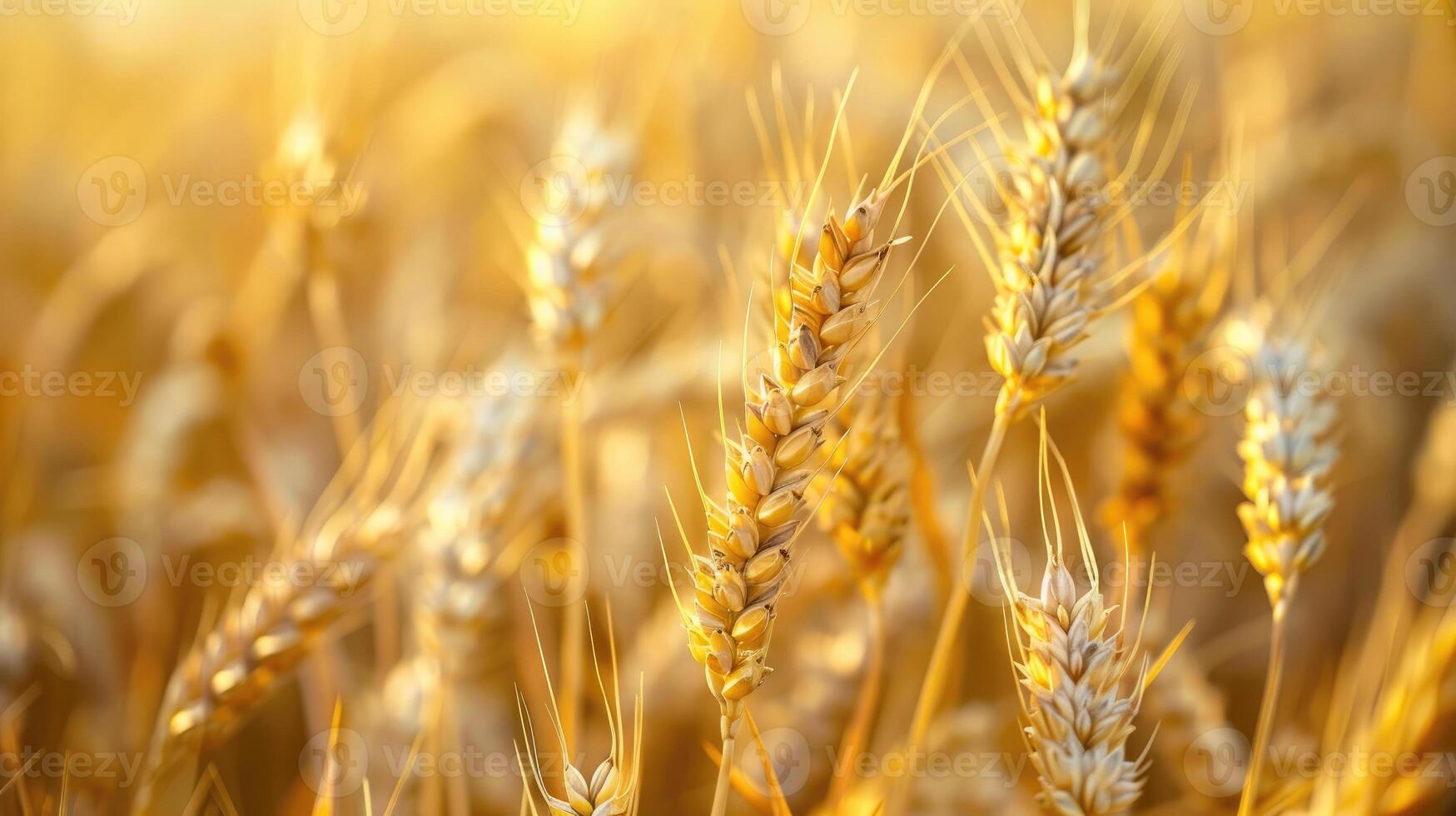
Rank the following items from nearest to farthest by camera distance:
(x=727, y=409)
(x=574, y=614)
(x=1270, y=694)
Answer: (x=1270, y=694), (x=574, y=614), (x=727, y=409)

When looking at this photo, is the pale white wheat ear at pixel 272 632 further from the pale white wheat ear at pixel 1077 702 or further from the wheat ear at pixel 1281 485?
the wheat ear at pixel 1281 485

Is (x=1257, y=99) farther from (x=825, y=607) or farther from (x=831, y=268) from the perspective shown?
(x=831, y=268)

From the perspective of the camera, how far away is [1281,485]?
0.68 meters

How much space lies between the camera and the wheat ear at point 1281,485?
2.12 ft

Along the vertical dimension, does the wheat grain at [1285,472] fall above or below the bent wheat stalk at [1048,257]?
below

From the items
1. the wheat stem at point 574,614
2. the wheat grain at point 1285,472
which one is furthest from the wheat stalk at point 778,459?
the wheat grain at point 1285,472

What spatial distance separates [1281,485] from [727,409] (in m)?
0.65

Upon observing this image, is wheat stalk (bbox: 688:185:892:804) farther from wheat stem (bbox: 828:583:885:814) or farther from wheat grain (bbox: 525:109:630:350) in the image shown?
wheat grain (bbox: 525:109:630:350)

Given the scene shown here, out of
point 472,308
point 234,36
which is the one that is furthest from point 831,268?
point 234,36

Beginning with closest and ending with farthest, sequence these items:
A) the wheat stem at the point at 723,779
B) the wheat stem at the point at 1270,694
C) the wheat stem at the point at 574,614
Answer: the wheat stem at the point at 723,779
the wheat stem at the point at 1270,694
the wheat stem at the point at 574,614

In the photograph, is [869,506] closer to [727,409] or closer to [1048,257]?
[1048,257]

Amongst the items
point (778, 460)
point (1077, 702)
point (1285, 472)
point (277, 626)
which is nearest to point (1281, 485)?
point (1285, 472)

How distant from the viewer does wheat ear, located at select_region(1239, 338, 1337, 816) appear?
65 cm

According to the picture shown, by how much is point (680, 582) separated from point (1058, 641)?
0.68 m
